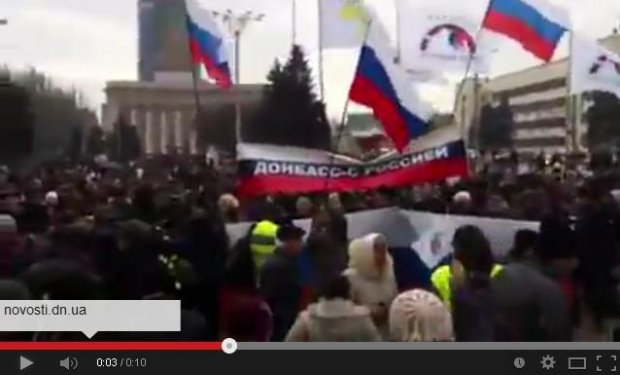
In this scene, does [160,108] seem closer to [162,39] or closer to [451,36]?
[162,39]

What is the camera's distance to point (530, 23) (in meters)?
8.96

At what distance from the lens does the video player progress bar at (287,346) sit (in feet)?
10.5

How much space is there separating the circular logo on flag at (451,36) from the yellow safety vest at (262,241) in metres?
7.24

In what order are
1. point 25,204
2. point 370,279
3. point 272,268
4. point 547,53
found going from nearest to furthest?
point 370,279, point 272,268, point 25,204, point 547,53

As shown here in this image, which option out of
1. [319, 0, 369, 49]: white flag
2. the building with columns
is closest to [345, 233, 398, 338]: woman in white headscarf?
[319, 0, 369, 49]: white flag

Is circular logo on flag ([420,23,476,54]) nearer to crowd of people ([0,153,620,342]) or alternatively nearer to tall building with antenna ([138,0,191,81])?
crowd of people ([0,153,620,342])

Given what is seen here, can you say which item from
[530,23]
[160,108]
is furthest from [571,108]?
[530,23]

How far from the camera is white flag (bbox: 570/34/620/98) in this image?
37.3 feet

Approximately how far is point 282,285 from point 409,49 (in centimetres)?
798
